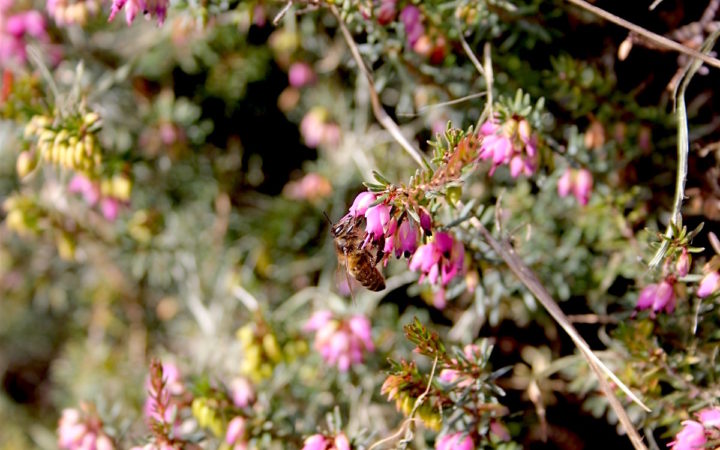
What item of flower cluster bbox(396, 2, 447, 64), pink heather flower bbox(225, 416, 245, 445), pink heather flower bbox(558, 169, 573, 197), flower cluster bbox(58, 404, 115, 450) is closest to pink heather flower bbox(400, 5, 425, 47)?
flower cluster bbox(396, 2, 447, 64)

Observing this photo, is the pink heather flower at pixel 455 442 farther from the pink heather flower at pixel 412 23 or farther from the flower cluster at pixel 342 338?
the pink heather flower at pixel 412 23

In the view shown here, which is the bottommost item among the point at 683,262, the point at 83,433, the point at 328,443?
the point at 83,433

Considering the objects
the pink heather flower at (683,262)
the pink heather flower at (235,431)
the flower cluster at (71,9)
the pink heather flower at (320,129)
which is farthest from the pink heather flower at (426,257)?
the flower cluster at (71,9)

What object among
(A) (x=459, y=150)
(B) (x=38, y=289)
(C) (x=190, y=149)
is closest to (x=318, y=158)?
(C) (x=190, y=149)

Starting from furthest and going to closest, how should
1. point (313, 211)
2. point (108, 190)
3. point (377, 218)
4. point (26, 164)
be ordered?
point (313, 211)
point (108, 190)
point (26, 164)
point (377, 218)

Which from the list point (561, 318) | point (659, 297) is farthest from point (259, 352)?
point (659, 297)

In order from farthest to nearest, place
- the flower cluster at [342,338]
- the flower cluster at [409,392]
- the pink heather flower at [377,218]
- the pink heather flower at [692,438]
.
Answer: the flower cluster at [342,338], the flower cluster at [409,392], the pink heather flower at [692,438], the pink heather flower at [377,218]

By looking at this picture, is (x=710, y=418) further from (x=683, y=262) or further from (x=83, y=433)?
(x=83, y=433)
